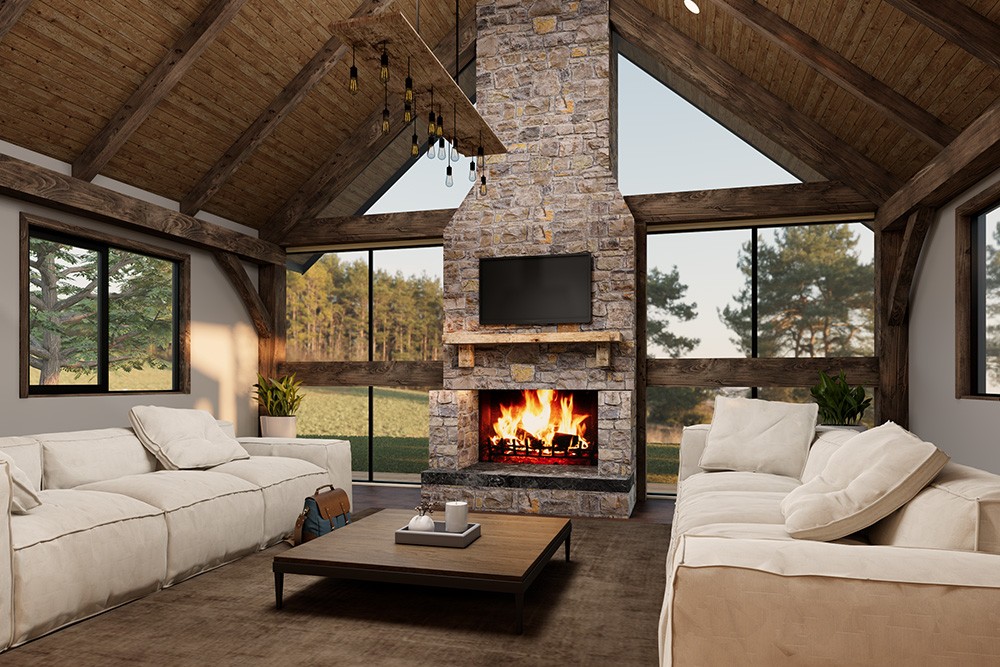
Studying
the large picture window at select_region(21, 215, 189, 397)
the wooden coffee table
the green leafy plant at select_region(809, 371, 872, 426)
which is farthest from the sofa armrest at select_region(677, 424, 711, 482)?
the large picture window at select_region(21, 215, 189, 397)

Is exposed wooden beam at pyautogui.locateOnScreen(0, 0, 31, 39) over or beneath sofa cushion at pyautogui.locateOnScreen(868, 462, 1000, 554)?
over

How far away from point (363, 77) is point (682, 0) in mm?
2909

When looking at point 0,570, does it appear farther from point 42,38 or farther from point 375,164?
point 375,164

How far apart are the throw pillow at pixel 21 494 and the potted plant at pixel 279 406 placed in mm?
3955

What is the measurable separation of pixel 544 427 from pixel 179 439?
3215 mm

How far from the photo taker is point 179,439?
4.62 metres

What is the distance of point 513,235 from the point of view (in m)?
6.54

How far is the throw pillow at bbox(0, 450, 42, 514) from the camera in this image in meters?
3.13

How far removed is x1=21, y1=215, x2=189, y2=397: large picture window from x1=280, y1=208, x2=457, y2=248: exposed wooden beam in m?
1.32

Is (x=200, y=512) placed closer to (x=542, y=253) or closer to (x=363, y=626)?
(x=363, y=626)

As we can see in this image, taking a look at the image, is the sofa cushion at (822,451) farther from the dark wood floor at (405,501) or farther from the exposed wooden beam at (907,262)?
the exposed wooden beam at (907,262)

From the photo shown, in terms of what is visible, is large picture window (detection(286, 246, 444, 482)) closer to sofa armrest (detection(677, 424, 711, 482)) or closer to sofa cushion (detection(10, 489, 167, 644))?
sofa armrest (detection(677, 424, 711, 482))

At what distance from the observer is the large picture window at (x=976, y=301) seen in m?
4.73

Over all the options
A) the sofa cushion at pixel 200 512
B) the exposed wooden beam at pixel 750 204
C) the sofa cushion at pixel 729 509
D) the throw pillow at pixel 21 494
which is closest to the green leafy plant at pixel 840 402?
the exposed wooden beam at pixel 750 204
